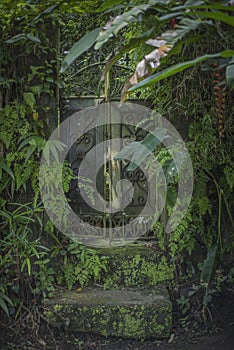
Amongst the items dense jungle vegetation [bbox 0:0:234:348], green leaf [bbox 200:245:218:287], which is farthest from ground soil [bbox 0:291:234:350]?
green leaf [bbox 200:245:218:287]

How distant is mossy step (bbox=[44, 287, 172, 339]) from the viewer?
2.56 meters

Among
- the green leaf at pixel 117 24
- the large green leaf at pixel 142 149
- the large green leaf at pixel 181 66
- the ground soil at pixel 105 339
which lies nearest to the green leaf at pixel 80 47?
the green leaf at pixel 117 24

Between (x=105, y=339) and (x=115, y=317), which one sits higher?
(x=115, y=317)

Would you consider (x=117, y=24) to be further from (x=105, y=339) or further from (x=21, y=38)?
(x=105, y=339)

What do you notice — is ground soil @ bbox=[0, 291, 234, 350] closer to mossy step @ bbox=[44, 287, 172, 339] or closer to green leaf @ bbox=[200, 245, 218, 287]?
mossy step @ bbox=[44, 287, 172, 339]

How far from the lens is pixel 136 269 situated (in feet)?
9.62

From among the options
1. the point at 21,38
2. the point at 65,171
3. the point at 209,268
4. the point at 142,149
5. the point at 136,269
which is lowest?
the point at 136,269

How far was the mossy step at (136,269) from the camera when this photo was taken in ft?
9.52

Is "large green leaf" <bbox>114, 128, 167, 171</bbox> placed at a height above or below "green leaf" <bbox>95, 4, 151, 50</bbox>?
below

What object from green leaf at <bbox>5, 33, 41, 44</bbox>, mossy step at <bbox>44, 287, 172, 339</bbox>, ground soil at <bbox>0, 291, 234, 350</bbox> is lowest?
ground soil at <bbox>0, 291, 234, 350</bbox>

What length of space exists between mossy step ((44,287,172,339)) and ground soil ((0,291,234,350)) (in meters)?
Answer: 0.05

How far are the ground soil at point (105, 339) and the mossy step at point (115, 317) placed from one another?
0.05 meters

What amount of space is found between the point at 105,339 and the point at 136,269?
0.51 m

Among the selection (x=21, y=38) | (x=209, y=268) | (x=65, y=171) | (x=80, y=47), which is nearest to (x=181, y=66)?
(x=80, y=47)
